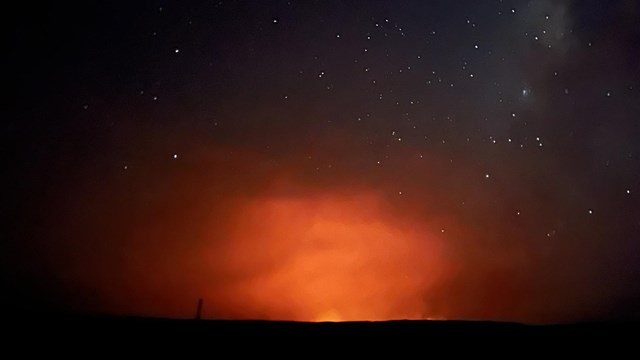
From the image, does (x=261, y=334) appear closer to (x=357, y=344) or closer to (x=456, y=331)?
(x=357, y=344)

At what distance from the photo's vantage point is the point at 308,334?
4.22 m

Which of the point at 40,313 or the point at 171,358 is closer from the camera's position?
the point at 171,358

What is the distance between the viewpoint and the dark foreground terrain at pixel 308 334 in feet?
13.4

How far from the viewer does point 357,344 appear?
13.8 feet

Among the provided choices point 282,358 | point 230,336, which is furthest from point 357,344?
point 230,336

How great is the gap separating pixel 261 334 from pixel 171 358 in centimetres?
71

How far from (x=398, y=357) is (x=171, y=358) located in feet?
5.75

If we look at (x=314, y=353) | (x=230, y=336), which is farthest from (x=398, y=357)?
(x=230, y=336)

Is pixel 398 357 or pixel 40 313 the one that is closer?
pixel 398 357

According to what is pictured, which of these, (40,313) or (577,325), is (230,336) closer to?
(40,313)

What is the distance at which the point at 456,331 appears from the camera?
166 inches

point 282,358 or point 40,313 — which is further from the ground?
point 40,313

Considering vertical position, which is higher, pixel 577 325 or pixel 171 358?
pixel 577 325

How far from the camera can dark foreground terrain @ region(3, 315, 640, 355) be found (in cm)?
407
